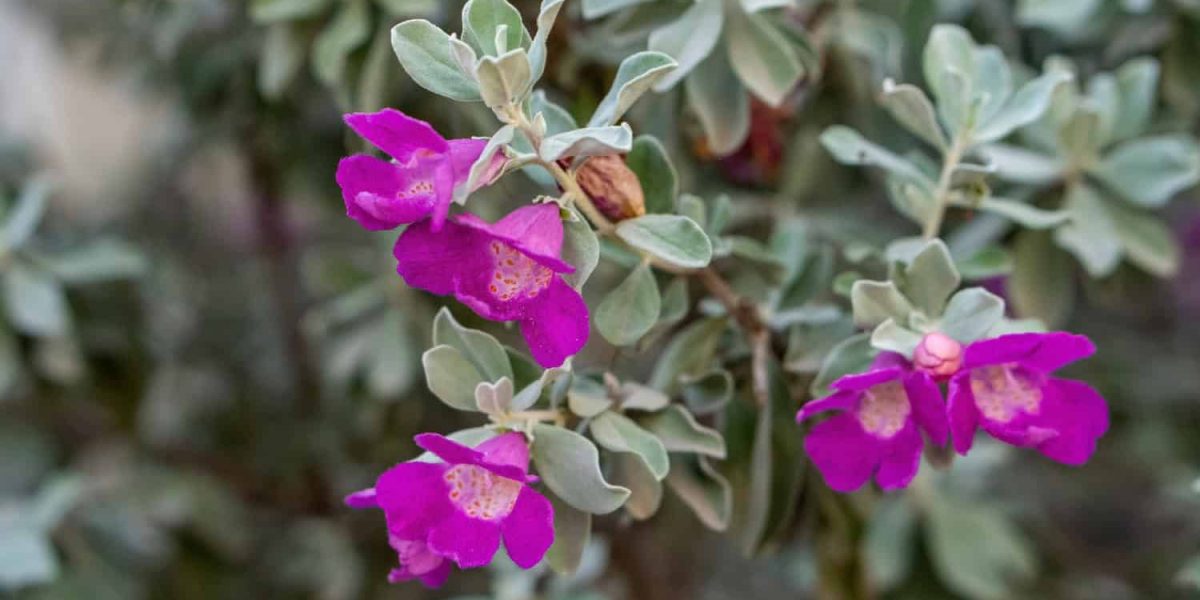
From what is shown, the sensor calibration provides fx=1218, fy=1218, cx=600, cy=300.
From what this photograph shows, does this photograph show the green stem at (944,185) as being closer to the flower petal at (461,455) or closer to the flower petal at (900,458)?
the flower petal at (900,458)

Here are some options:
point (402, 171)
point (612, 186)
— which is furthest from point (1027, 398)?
point (402, 171)

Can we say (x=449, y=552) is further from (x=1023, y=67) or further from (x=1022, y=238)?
(x=1023, y=67)

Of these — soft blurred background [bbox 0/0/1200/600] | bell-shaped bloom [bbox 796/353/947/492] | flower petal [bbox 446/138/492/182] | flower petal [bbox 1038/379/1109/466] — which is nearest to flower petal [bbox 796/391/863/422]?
bell-shaped bloom [bbox 796/353/947/492]

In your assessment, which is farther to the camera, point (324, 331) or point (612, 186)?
point (324, 331)

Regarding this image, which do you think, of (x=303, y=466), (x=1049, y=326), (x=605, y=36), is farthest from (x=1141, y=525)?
(x=605, y=36)

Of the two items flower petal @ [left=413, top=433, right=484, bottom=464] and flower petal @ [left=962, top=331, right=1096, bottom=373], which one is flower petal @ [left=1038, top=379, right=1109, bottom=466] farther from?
flower petal @ [left=413, top=433, right=484, bottom=464]

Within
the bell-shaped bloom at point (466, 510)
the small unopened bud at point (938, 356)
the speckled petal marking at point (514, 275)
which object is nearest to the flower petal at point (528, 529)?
the bell-shaped bloom at point (466, 510)

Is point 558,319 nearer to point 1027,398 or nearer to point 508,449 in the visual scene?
point 508,449
